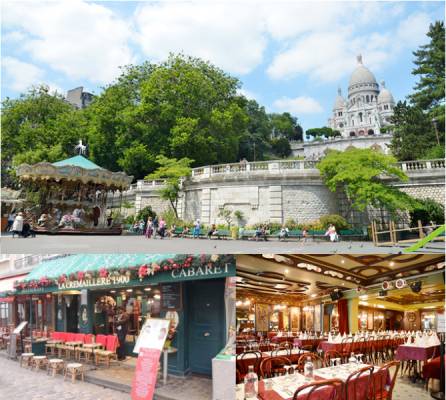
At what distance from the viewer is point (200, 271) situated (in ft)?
18.1

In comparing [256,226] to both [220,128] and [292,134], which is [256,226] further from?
[292,134]

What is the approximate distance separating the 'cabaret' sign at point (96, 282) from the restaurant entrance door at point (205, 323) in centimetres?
118

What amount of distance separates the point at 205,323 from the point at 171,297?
2.99ft

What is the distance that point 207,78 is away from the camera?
3288 cm

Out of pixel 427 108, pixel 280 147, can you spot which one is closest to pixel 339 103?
pixel 280 147

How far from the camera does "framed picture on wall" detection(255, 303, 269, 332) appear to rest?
806cm

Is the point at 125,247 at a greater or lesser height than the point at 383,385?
greater

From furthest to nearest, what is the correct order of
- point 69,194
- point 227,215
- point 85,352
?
point 227,215
point 69,194
point 85,352

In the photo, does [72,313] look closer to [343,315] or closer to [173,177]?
[343,315]

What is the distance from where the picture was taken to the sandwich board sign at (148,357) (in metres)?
5.86

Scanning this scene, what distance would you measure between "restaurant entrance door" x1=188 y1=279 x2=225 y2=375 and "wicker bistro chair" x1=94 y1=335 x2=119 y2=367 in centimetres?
219

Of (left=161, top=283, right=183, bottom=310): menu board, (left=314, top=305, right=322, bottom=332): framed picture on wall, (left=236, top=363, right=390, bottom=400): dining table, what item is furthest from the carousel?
(left=236, top=363, right=390, bottom=400): dining table

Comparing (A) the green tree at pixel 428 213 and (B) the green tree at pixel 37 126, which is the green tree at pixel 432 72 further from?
(B) the green tree at pixel 37 126

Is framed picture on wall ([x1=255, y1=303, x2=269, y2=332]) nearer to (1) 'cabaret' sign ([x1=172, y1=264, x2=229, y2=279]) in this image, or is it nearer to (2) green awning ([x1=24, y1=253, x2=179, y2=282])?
(1) 'cabaret' sign ([x1=172, y1=264, x2=229, y2=279])
